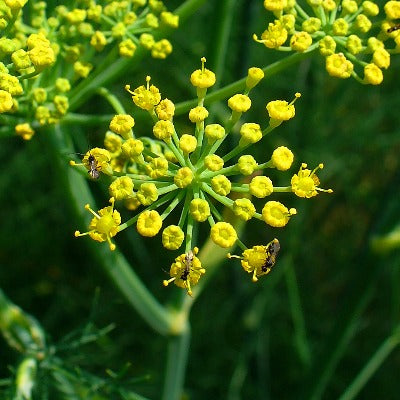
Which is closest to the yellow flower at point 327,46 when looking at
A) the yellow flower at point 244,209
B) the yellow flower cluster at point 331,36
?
the yellow flower cluster at point 331,36

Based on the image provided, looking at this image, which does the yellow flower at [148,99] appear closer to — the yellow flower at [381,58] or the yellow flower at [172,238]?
the yellow flower at [172,238]

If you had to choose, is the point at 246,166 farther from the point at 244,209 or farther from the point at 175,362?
the point at 175,362

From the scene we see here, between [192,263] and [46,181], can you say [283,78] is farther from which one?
[192,263]

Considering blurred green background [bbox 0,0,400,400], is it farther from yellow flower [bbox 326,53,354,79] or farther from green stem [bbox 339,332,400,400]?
yellow flower [bbox 326,53,354,79]

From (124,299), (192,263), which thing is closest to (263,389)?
(124,299)

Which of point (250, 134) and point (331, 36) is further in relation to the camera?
point (331, 36)

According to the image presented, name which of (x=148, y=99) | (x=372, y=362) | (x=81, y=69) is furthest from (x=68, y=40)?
(x=372, y=362)
